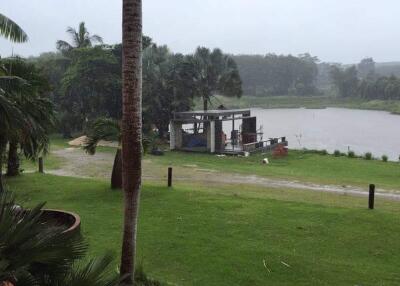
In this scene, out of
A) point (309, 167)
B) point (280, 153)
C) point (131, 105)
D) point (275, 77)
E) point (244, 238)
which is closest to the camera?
point (131, 105)

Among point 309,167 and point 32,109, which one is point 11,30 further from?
point 309,167

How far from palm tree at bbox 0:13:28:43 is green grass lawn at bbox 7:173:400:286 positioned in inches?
157

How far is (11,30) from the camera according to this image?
1242 cm

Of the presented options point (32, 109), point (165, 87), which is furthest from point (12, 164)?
point (165, 87)

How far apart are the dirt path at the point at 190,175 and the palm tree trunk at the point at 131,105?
12399 millimetres

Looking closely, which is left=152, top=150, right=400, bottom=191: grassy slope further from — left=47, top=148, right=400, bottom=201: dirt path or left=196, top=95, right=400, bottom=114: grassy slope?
left=196, top=95, right=400, bottom=114: grassy slope

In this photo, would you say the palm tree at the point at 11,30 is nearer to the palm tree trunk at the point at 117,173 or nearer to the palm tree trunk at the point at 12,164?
the palm tree trunk at the point at 117,173

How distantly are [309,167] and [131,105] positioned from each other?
2195 centimetres

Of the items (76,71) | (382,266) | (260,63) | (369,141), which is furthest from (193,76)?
(260,63)

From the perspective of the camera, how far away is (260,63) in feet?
384

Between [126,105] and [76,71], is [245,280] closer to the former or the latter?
[126,105]

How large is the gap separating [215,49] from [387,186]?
19.5m

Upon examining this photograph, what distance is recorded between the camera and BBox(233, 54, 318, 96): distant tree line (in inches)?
4508

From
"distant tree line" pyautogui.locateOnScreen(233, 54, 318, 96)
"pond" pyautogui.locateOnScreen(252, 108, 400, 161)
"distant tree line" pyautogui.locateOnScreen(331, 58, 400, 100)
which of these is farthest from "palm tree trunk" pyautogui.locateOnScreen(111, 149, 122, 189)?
"distant tree line" pyautogui.locateOnScreen(233, 54, 318, 96)
